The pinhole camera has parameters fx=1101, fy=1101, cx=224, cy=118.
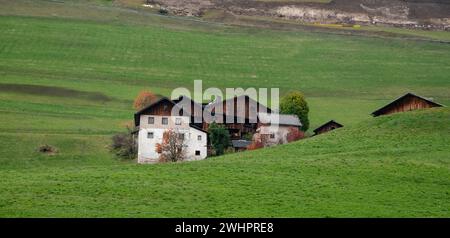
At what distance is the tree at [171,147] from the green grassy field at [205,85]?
2.77 meters

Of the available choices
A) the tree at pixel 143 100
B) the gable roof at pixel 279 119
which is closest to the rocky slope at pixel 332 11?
the tree at pixel 143 100

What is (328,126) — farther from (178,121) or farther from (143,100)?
(143,100)

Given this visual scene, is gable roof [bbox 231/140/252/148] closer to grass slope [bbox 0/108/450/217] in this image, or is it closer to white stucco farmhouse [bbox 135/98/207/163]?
white stucco farmhouse [bbox 135/98/207/163]

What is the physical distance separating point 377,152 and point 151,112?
66.7 ft

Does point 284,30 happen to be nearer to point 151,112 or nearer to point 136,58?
point 136,58

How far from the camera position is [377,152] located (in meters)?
41.2

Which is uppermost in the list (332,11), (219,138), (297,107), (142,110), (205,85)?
(332,11)

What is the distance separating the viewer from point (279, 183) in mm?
34656

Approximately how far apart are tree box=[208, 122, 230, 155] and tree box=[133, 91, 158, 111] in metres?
12.7

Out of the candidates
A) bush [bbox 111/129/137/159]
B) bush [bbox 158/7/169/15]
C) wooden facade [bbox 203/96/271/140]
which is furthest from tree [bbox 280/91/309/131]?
bush [bbox 158/7/169/15]

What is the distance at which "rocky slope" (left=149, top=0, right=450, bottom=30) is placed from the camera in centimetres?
10856

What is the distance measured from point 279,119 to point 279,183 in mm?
28668

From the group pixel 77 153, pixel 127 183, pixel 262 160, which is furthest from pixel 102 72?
pixel 127 183

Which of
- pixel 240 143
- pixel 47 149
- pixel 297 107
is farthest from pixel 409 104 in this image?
pixel 47 149
